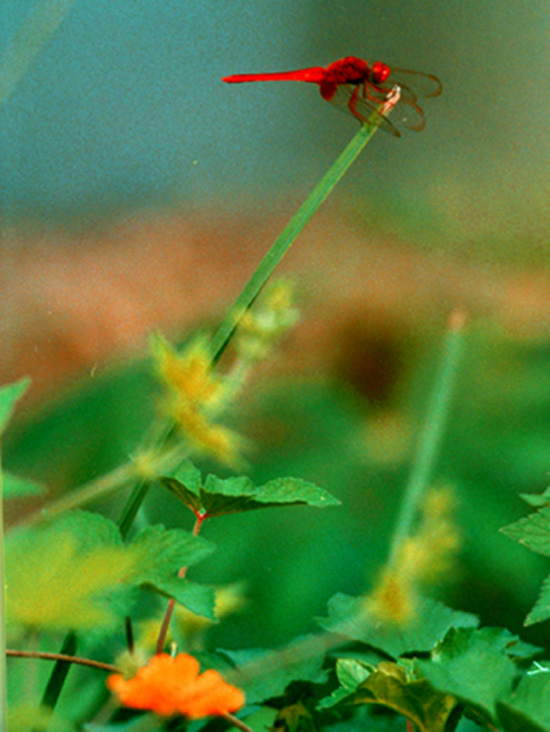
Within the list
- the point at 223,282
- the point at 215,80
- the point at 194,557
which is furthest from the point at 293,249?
the point at 194,557

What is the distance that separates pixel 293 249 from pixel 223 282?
0.27ft

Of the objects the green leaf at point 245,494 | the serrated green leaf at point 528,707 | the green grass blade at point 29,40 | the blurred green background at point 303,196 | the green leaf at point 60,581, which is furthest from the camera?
the blurred green background at point 303,196

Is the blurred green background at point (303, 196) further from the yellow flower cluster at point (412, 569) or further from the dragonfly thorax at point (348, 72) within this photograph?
the yellow flower cluster at point (412, 569)

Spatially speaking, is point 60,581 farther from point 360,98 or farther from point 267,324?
point 360,98

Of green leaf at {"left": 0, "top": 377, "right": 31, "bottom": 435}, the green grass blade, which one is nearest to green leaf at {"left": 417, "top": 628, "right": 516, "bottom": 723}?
green leaf at {"left": 0, "top": 377, "right": 31, "bottom": 435}

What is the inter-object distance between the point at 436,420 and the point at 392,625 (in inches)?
15.5

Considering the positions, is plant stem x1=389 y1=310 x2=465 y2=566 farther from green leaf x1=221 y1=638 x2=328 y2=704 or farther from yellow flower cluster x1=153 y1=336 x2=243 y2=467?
yellow flower cluster x1=153 y1=336 x2=243 y2=467

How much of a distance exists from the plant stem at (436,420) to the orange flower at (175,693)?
1.76ft

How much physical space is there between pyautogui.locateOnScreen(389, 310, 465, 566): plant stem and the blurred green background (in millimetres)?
13

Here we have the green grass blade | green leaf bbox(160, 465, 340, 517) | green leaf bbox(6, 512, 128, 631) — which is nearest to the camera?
green leaf bbox(6, 512, 128, 631)

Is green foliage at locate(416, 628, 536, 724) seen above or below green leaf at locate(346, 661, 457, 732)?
above

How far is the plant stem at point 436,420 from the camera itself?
835 mm

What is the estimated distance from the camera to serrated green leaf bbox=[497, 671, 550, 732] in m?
0.33

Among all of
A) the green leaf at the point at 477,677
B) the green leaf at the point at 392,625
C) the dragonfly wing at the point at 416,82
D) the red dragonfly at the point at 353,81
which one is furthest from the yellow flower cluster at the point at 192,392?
the dragonfly wing at the point at 416,82
